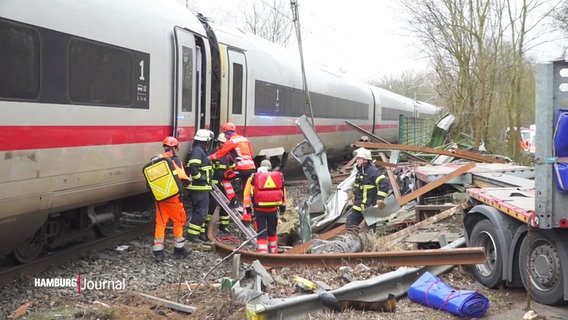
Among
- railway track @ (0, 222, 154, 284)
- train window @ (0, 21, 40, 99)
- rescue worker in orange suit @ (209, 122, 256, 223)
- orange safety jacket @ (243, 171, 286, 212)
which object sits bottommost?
railway track @ (0, 222, 154, 284)

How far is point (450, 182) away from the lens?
911 centimetres

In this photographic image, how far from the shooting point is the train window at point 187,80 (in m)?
7.99

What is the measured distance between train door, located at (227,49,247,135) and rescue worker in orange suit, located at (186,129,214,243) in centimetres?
184

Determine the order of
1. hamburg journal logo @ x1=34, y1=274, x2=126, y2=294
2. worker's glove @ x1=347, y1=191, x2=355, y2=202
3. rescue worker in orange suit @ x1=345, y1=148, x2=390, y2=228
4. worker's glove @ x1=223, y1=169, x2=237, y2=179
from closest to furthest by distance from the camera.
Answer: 1. hamburg journal logo @ x1=34, y1=274, x2=126, y2=294
2. rescue worker in orange suit @ x1=345, y1=148, x2=390, y2=228
3. worker's glove @ x1=223, y1=169, x2=237, y2=179
4. worker's glove @ x1=347, y1=191, x2=355, y2=202

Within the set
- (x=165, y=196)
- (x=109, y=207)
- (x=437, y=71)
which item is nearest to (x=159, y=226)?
(x=165, y=196)

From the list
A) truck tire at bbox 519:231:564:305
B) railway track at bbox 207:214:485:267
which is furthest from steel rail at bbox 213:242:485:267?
truck tire at bbox 519:231:564:305

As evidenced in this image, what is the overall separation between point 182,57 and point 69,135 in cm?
264

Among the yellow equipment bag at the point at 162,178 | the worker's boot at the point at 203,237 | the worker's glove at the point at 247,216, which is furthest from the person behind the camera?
the worker's boot at the point at 203,237

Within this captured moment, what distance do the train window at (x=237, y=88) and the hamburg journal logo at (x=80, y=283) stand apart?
4709mm

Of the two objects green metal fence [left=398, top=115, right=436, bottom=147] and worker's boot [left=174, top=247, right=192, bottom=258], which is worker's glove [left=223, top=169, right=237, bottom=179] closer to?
worker's boot [left=174, top=247, right=192, bottom=258]

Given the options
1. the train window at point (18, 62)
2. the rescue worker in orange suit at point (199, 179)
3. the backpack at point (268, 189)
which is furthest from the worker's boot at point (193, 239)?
the train window at point (18, 62)

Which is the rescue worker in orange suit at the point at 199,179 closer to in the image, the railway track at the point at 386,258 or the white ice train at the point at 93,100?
the white ice train at the point at 93,100

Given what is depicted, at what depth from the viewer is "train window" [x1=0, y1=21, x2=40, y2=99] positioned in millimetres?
4965

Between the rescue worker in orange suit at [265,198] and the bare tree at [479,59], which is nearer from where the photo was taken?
the rescue worker in orange suit at [265,198]
